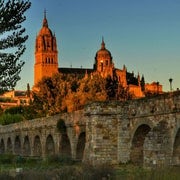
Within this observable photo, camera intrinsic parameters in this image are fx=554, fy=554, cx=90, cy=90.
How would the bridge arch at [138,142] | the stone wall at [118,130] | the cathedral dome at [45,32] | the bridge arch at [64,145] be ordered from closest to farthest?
the stone wall at [118,130] → the bridge arch at [138,142] → the bridge arch at [64,145] → the cathedral dome at [45,32]

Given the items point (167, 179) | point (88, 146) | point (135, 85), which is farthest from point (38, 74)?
point (167, 179)

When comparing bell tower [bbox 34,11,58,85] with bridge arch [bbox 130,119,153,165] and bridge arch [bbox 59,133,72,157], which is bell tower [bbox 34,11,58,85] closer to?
bridge arch [bbox 59,133,72,157]

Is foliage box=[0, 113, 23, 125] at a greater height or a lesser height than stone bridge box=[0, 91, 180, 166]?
greater

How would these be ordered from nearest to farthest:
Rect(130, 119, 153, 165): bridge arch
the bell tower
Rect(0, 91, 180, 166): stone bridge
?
Rect(0, 91, 180, 166): stone bridge
Rect(130, 119, 153, 165): bridge arch
the bell tower

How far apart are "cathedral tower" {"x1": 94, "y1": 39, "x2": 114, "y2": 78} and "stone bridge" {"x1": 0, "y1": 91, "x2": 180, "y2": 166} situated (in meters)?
120

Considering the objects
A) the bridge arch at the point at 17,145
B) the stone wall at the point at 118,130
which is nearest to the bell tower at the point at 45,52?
the bridge arch at the point at 17,145

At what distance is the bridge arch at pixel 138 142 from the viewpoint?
2698 cm

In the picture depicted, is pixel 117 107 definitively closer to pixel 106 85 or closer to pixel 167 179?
pixel 167 179

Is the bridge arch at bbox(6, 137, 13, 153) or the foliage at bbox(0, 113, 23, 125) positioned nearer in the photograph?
the bridge arch at bbox(6, 137, 13, 153)

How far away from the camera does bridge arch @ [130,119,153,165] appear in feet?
88.5

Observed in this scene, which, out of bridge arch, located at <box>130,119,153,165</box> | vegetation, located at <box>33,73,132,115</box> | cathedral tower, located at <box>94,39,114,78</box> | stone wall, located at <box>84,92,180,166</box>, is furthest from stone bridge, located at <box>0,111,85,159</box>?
cathedral tower, located at <box>94,39,114,78</box>

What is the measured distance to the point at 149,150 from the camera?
22.7 m

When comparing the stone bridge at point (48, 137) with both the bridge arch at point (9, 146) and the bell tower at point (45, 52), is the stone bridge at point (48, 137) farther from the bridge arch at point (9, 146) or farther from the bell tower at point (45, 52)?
the bell tower at point (45, 52)

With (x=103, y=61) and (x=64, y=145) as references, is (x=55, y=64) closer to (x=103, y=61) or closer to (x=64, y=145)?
(x=103, y=61)
